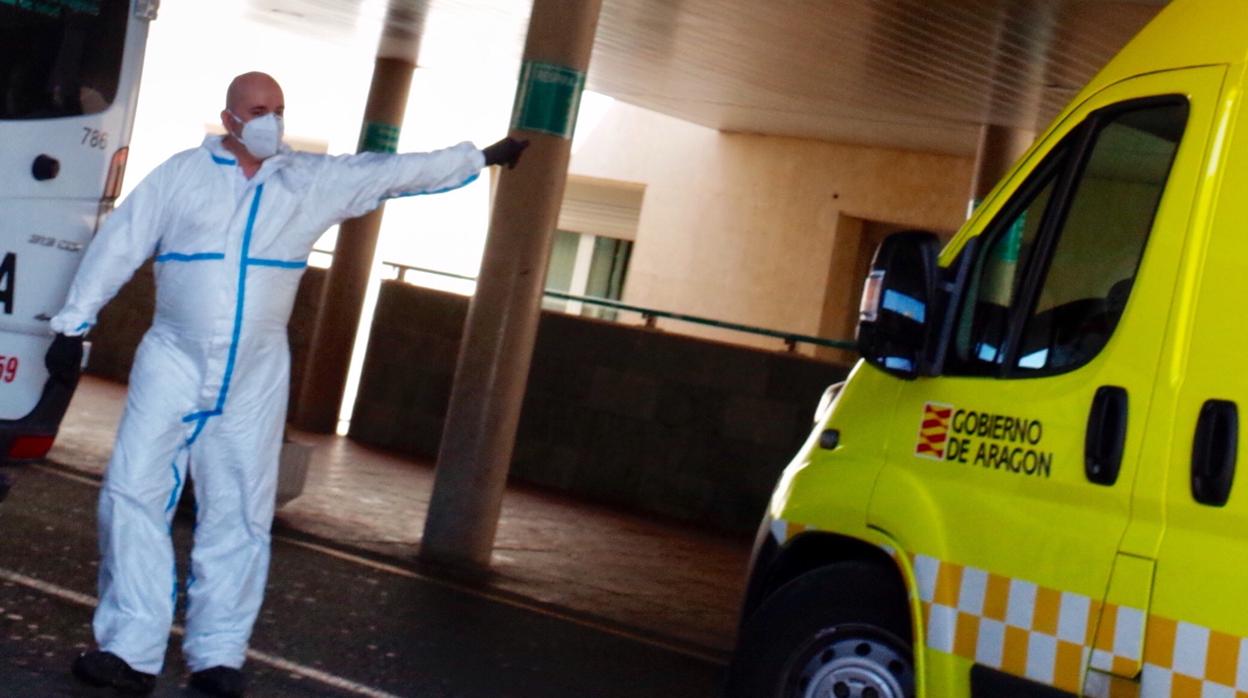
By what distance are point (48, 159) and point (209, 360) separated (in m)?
1.37

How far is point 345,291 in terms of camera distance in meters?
19.0

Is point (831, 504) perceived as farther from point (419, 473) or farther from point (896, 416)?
point (419, 473)

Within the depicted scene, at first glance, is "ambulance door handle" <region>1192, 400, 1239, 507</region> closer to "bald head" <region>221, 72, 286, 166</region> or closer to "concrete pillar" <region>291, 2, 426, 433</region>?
"bald head" <region>221, 72, 286, 166</region>

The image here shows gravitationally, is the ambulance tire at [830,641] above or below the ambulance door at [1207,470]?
below

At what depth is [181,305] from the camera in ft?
19.4

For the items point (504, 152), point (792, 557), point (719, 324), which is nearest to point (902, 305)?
point (792, 557)

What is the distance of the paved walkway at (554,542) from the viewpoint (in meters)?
9.91

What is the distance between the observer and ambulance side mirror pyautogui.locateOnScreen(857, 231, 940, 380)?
4844 mm

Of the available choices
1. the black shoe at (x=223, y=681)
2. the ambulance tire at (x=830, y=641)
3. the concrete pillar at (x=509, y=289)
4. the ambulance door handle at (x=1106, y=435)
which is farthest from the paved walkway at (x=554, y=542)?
the ambulance door handle at (x=1106, y=435)

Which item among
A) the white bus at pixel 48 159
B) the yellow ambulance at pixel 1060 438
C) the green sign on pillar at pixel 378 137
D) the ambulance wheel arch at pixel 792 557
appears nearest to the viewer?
the yellow ambulance at pixel 1060 438

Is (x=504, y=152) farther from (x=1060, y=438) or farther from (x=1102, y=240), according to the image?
(x=1060, y=438)

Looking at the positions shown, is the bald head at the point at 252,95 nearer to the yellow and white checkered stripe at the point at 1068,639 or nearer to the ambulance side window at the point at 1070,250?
the ambulance side window at the point at 1070,250

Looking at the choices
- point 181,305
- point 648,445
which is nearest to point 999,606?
point 181,305

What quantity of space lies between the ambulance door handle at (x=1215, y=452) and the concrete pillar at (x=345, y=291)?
14.6 metres
